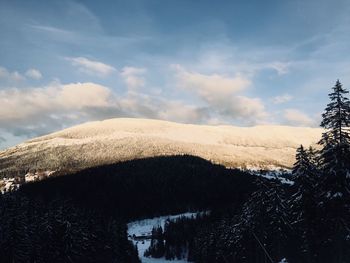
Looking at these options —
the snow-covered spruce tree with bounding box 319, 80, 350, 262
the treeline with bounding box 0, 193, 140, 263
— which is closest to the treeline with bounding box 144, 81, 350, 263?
the snow-covered spruce tree with bounding box 319, 80, 350, 262

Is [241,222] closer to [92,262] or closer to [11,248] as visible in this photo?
[92,262]

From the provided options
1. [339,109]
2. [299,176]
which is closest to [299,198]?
[299,176]

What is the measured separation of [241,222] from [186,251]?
4841 inches

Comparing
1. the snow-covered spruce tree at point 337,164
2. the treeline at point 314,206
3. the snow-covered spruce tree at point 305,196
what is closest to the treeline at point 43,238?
the treeline at point 314,206

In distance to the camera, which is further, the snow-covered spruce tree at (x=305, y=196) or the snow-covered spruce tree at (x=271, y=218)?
the snow-covered spruce tree at (x=271, y=218)

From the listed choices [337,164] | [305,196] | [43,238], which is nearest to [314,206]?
[305,196]

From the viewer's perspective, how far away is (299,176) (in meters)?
41.8

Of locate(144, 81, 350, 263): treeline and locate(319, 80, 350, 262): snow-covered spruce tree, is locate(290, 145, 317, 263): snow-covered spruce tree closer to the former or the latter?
locate(144, 81, 350, 263): treeline

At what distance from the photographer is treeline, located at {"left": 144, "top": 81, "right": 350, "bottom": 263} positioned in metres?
33.3

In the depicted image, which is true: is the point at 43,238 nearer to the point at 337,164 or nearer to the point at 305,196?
the point at 305,196

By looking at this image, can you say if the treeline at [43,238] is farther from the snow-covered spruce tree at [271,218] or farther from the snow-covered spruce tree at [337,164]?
the snow-covered spruce tree at [337,164]

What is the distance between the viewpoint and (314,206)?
40.8m

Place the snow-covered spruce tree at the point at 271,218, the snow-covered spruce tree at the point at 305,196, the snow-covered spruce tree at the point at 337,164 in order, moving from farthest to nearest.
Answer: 1. the snow-covered spruce tree at the point at 271,218
2. the snow-covered spruce tree at the point at 305,196
3. the snow-covered spruce tree at the point at 337,164

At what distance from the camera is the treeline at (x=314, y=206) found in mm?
33344
